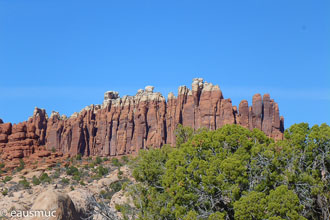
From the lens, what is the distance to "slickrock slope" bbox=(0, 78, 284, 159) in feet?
310

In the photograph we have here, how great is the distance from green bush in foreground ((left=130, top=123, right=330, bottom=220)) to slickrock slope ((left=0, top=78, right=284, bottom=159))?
63.1 meters

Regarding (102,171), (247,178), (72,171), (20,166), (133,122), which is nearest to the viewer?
(247,178)

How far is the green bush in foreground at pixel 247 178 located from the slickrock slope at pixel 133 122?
63.1m

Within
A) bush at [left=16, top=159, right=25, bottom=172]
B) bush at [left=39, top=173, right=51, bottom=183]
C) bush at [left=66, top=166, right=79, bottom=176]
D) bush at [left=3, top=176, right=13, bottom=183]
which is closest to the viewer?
bush at [left=39, top=173, right=51, bottom=183]

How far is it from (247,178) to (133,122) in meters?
85.1

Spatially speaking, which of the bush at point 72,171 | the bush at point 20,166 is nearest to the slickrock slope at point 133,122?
the bush at point 20,166

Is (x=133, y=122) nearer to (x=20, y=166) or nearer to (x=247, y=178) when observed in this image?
(x=20, y=166)

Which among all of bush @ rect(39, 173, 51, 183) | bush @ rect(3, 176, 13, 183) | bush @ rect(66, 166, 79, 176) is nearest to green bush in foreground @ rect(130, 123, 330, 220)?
bush @ rect(39, 173, 51, 183)

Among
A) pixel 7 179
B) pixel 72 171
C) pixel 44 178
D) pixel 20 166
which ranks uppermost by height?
pixel 20 166

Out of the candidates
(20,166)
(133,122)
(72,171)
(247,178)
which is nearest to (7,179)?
(72,171)

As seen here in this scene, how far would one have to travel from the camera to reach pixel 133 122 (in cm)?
11081

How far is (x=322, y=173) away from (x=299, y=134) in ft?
8.34

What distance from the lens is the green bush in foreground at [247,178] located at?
24.0 m

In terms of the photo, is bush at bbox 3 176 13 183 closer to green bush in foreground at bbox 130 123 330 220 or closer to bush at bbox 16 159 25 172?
bush at bbox 16 159 25 172
